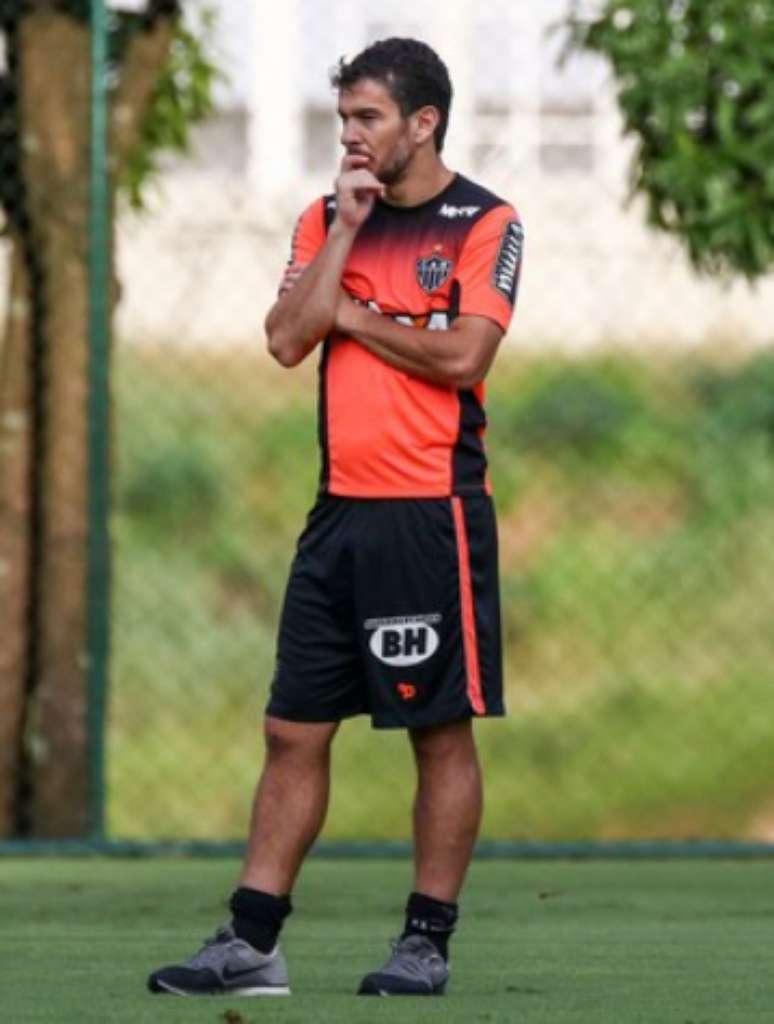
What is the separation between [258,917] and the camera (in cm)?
523

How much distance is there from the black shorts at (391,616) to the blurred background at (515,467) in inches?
177

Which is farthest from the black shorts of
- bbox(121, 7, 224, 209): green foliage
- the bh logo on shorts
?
bbox(121, 7, 224, 209): green foliage

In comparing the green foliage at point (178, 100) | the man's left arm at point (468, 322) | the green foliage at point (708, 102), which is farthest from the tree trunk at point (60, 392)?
the man's left arm at point (468, 322)

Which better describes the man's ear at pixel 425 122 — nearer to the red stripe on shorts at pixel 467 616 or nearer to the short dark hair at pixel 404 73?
the short dark hair at pixel 404 73

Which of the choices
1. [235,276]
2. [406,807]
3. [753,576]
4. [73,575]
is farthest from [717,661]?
[73,575]

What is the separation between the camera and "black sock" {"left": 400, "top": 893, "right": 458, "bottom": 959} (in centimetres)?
531

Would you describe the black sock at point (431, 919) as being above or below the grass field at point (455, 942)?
above

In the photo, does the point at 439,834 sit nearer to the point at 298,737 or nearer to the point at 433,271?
the point at 298,737

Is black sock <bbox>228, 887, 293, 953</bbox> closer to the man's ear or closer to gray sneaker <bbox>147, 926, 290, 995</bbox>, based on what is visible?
gray sneaker <bbox>147, 926, 290, 995</bbox>

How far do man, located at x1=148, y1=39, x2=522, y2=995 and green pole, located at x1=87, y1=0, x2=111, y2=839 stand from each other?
3.42 m

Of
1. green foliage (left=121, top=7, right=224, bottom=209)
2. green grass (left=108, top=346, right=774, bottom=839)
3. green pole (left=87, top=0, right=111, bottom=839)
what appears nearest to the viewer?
green pole (left=87, top=0, right=111, bottom=839)

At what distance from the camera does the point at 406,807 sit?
1152 cm

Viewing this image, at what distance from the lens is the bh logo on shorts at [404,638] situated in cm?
521

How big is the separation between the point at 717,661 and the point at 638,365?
4.77ft
